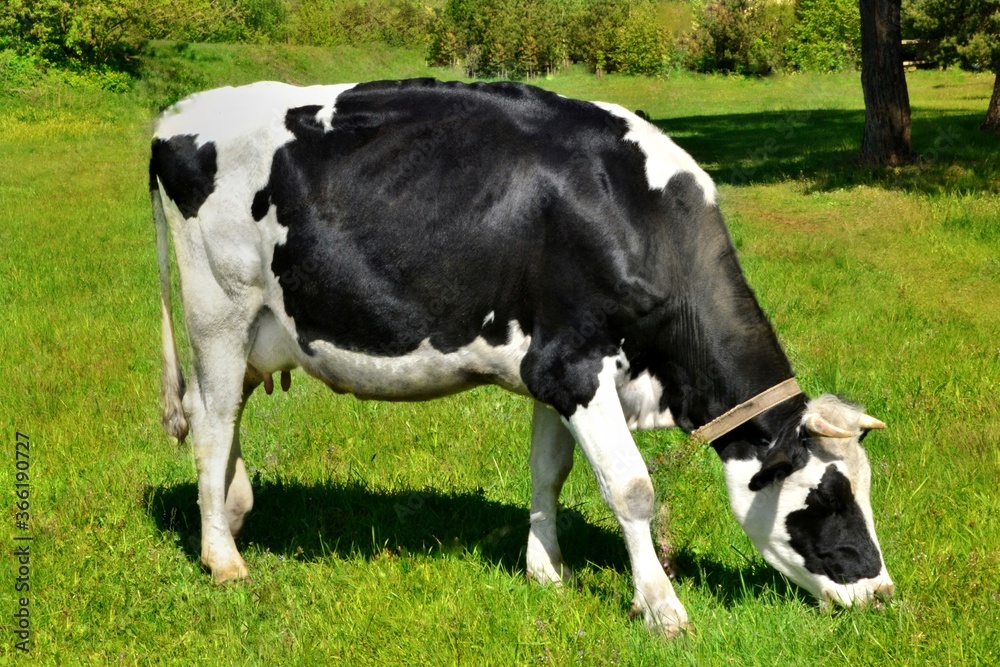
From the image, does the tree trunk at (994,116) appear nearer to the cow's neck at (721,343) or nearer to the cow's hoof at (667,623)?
the cow's neck at (721,343)

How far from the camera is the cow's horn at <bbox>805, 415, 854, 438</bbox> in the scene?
414 centimetres

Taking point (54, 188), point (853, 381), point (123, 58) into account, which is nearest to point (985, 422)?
point (853, 381)

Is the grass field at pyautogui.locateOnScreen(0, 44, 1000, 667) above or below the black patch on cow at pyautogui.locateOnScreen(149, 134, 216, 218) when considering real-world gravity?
below

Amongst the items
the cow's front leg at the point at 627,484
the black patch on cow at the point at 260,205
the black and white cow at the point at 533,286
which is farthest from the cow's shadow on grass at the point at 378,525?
the black patch on cow at the point at 260,205

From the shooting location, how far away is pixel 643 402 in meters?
4.58

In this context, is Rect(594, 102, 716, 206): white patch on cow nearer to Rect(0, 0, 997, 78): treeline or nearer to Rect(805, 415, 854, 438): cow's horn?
Rect(805, 415, 854, 438): cow's horn

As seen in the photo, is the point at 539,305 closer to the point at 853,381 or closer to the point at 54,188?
the point at 853,381

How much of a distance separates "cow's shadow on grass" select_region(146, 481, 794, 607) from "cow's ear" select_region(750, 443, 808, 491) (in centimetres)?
62

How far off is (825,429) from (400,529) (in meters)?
2.32

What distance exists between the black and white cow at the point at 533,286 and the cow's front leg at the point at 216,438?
66 millimetres

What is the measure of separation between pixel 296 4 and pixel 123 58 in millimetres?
34915

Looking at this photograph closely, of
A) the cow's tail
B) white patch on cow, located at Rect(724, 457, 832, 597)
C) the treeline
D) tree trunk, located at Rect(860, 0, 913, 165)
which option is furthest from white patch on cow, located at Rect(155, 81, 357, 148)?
the treeline

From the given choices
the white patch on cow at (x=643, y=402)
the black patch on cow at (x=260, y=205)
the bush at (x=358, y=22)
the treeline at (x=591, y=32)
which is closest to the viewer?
the white patch on cow at (x=643, y=402)

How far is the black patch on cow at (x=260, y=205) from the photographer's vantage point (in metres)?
4.88
